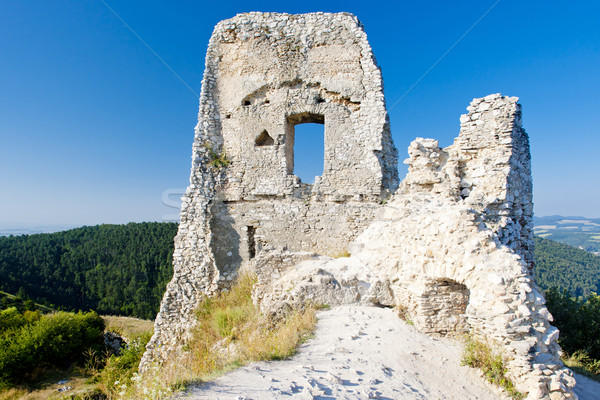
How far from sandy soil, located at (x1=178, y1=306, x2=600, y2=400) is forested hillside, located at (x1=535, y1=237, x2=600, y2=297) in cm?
5034

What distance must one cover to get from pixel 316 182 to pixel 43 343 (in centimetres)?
1639

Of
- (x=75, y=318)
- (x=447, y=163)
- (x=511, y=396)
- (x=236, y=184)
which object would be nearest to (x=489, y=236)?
(x=511, y=396)

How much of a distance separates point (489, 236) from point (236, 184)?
582 centimetres

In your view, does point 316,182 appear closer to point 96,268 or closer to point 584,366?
point 584,366


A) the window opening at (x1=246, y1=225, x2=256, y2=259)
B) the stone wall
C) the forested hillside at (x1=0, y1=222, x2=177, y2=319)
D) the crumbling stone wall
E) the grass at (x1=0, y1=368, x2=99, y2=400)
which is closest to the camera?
the stone wall

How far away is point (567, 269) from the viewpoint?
56250 mm

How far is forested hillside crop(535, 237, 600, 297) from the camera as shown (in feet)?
163

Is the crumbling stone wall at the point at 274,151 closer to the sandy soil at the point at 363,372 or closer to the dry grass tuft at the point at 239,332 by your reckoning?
the dry grass tuft at the point at 239,332

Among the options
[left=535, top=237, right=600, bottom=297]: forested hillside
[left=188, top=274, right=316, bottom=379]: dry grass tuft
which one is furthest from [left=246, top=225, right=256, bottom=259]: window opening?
[left=535, top=237, right=600, bottom=297]: forested hillside

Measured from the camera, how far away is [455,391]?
356 centimetres

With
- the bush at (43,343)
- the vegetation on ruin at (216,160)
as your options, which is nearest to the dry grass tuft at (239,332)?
the vegetation on ruin at (216,160)

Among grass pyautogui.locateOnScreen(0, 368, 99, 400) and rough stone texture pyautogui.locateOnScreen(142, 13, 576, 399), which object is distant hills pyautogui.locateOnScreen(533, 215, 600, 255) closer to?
rough stone texture pyautogui.locateOnScreen(142, 13, 576, 399)

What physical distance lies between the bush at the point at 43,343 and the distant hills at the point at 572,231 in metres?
125

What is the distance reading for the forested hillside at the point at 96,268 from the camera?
47781 millimetres
